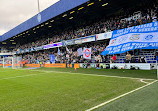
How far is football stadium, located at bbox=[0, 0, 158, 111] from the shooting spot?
548 cm

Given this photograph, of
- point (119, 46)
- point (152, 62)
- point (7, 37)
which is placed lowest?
point (152, 62)

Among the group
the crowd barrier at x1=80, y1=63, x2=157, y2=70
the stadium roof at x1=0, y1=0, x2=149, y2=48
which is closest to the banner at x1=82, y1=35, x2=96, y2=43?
the crowd barrier at x1=80, y1=63, x2=157, y2=70

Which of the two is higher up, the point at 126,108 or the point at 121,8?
the point at 121,8

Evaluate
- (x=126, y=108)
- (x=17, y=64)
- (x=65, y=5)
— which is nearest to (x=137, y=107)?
(x=126, y=108)

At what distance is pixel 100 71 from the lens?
57.8 feet

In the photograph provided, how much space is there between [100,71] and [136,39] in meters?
5.68

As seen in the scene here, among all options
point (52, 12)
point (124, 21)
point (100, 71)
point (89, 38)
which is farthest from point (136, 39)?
point (52, 12)

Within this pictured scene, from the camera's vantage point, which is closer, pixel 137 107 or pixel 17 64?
pixel 137 107

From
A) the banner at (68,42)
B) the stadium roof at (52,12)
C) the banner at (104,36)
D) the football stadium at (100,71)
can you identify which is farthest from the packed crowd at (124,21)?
the stadium roof at (52,12)

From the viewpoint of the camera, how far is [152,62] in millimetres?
16797

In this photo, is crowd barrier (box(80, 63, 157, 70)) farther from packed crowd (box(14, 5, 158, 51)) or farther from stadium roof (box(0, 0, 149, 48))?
stadium roof (box(0, 0, 149, 48))

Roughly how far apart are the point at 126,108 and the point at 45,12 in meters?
29.6

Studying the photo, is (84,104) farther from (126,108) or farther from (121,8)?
(121,8)

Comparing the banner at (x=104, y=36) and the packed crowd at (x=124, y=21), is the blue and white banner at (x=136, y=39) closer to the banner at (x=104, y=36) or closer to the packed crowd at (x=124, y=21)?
the packed crowd at (x=124, y=21)
